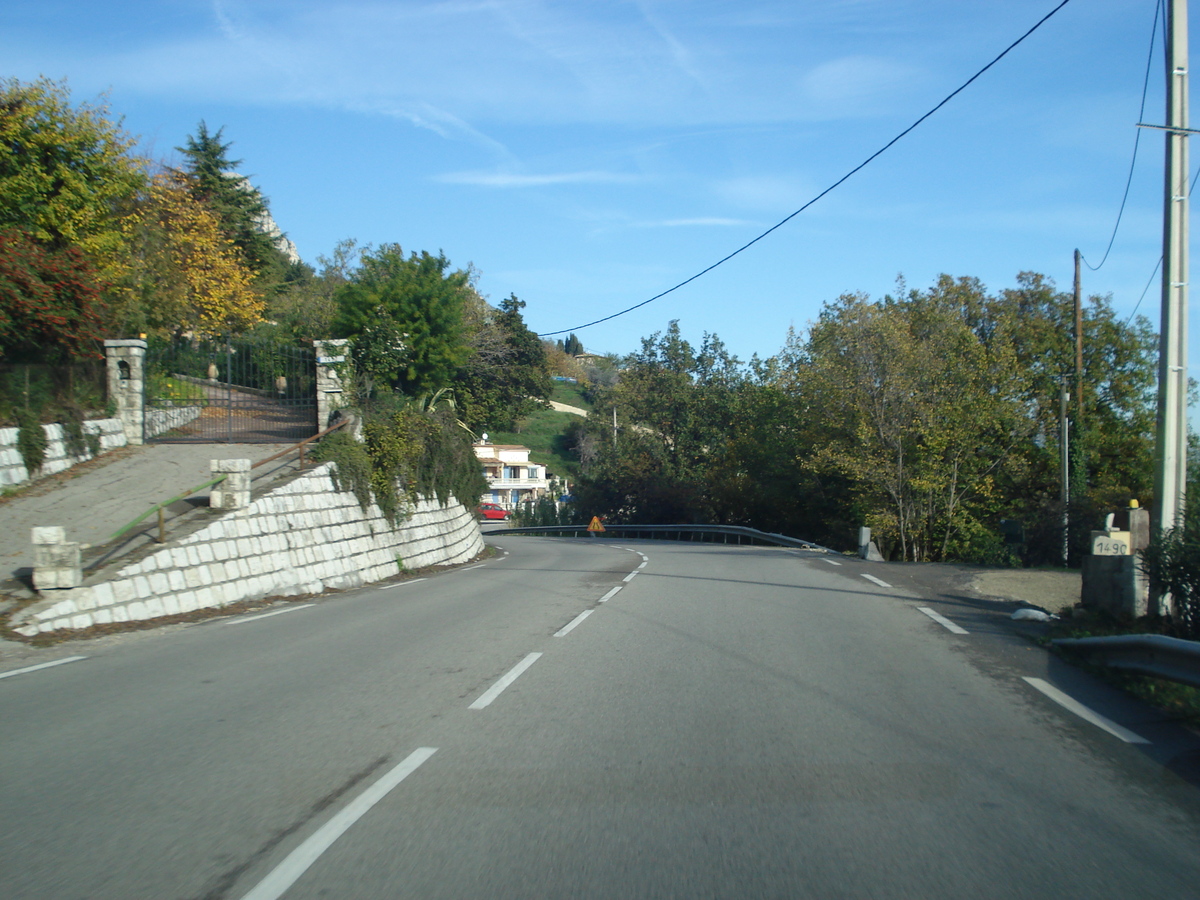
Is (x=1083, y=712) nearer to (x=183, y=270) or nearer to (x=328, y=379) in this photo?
(x=328, y=379)

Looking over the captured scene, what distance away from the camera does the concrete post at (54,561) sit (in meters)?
9.84

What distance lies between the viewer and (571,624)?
10.6 metres

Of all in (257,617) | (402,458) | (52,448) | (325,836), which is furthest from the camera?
(402,458)

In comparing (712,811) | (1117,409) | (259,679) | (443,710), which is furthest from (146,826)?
(1117,409)

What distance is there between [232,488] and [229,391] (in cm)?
690

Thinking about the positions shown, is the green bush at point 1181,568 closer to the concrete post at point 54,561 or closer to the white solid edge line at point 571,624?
the white solid edge line at point 571,624

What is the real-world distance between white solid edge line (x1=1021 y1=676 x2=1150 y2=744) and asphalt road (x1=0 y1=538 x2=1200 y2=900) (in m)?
0.05

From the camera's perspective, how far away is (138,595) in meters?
10.9

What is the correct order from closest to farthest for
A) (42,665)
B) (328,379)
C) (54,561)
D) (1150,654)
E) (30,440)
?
(1150,654) → (42,665) → (54,561) → (30,440) → (328,379)

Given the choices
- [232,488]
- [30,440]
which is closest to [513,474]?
[30,440]

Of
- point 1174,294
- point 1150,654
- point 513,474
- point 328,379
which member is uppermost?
point 1174,294

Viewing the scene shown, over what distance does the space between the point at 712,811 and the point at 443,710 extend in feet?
8.63

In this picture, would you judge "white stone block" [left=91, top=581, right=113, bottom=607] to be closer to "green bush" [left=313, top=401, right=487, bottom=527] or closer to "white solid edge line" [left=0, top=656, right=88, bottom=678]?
"white solid edge line" [left=0, top=656, right=88, bottom=678]

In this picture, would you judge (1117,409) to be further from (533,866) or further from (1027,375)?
(533,866)
